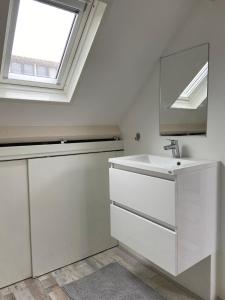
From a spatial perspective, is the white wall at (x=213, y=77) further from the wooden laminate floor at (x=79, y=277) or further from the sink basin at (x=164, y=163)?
the wooden laminate floor at (x=79, y=277)

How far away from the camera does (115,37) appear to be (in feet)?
5.56

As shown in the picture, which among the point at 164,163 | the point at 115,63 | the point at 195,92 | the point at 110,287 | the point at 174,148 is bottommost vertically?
the point at 110,287

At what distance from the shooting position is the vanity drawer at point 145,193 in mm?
1469

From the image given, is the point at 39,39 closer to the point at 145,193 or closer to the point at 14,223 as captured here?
the point at 145,193

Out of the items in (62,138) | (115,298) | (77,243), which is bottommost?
(115,298)

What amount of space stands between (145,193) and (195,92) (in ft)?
2.67

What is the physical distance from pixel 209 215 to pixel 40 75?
5.22 ft

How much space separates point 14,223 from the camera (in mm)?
1950

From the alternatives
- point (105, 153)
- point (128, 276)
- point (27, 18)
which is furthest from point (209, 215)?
point (27, 18)

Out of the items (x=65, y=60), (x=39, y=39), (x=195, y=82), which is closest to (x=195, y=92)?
(x=195, y=82)

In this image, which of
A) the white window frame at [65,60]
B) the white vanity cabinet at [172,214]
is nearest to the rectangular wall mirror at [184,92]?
the white vanity cabinet at [172,214]

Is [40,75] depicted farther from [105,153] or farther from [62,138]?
[105,153]

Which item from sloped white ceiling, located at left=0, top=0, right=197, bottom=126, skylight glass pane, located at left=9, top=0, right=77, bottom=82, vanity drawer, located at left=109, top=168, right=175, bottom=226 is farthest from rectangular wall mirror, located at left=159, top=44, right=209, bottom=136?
skylight glass pane, located at left=9, top=0, right=77, bottom=82

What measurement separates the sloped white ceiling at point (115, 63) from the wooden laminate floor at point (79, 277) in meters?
1.27
